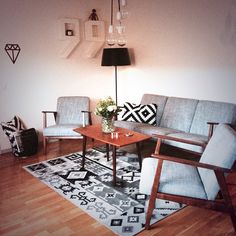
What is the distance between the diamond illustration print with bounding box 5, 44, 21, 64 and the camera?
150 inches

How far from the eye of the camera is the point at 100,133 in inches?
126

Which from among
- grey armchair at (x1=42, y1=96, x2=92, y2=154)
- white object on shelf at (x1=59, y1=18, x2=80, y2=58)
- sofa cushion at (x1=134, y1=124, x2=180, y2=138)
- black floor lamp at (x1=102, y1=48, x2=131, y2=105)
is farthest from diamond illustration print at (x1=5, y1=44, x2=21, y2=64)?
sofa cushion at (x1=134, y1=124, x2=180, y2=138)

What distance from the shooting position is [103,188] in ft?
9.34

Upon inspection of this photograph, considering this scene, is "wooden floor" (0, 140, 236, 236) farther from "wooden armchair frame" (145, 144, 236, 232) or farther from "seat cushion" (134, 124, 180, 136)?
"seat cushion" (134, 124, 180, 136)

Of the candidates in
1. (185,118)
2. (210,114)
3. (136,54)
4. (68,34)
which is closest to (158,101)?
(185,118)

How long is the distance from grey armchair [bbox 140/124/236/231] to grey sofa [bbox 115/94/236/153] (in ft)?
3.11

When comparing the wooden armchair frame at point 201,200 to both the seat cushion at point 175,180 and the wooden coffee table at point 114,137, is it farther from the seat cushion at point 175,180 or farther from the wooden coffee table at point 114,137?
the wooden coffee table at point 114,137

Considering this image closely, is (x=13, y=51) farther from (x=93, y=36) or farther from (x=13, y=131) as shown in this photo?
(x=93, y=36)

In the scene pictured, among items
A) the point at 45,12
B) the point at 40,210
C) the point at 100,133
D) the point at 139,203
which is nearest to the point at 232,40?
the point at 100,133

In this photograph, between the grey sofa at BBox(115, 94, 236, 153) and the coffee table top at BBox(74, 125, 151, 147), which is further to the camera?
the grey sofa at BBox(115, 94, 236, 153)

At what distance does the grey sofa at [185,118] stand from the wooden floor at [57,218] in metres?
0.87

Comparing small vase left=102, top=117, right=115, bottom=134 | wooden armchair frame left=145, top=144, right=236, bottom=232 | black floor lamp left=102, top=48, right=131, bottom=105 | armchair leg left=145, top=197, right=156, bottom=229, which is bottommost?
armchair leg left=145, top=197, right=156, bottom=229

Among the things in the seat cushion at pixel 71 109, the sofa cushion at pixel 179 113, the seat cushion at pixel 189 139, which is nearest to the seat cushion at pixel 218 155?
the seat cushion at pixel 189 139

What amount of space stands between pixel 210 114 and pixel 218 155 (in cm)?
155
